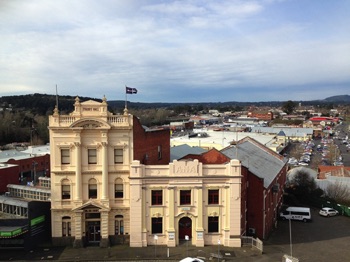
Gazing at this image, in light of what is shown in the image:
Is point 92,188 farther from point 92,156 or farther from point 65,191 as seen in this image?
point 92,156

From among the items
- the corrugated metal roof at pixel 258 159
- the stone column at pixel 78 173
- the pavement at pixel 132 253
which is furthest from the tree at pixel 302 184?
the stone column at pixel 78 173

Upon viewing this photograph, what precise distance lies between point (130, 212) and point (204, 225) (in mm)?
6854

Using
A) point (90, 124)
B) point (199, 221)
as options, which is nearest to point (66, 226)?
point (90, 124)

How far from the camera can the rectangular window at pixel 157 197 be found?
32406 millimetres

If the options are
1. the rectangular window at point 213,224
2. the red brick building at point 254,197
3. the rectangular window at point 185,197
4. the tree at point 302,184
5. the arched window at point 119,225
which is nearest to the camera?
the rectangular window at point 185,197

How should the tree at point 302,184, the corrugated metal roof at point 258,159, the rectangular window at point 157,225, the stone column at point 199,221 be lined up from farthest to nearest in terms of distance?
the tree at point 302,184 → the corrugated metal roof at point 258,159 → the rectangular window at point 157,225 → the stone column at point 199,221

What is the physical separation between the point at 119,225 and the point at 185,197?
6859mm

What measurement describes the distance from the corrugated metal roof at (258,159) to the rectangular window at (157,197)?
10.7 m

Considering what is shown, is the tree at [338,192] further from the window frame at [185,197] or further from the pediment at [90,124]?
the pediment at [90,124]

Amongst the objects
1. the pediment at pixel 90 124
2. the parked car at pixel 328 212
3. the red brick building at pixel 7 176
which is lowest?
the parked car at pixel 328 212

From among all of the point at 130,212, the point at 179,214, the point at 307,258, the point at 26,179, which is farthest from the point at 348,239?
the point at 26,179

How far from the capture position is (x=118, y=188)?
33.5 m

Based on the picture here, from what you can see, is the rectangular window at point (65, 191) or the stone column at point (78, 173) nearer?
the stone column at point (78, 173)

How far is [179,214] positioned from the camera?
106ft
